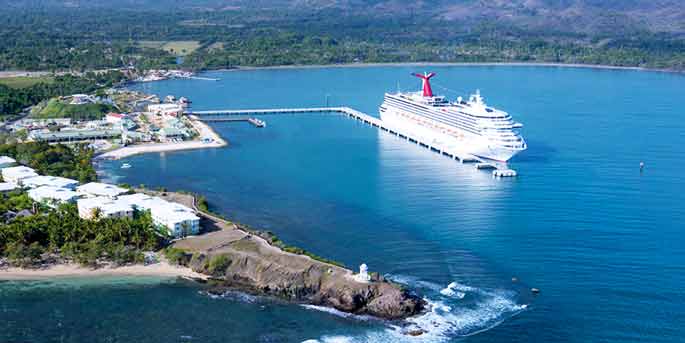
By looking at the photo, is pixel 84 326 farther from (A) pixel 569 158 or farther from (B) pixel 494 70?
(B) pixel 494 70

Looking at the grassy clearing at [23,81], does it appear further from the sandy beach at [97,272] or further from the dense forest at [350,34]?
the sandy beach at [97,272]

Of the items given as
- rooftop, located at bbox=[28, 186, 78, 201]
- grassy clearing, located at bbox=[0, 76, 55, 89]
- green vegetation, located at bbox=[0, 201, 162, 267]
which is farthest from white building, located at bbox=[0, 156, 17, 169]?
grassy clearing, located at bbox=[0, 76, 55, 89]

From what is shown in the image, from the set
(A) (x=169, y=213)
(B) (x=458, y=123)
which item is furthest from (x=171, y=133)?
(A) (x=169, y=213)

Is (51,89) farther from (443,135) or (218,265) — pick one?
(218,265)

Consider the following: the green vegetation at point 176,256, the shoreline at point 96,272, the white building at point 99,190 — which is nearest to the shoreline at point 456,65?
the white building at point 99,190

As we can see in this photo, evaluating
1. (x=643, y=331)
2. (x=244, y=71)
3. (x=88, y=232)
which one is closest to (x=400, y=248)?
(x=643, y=331)
